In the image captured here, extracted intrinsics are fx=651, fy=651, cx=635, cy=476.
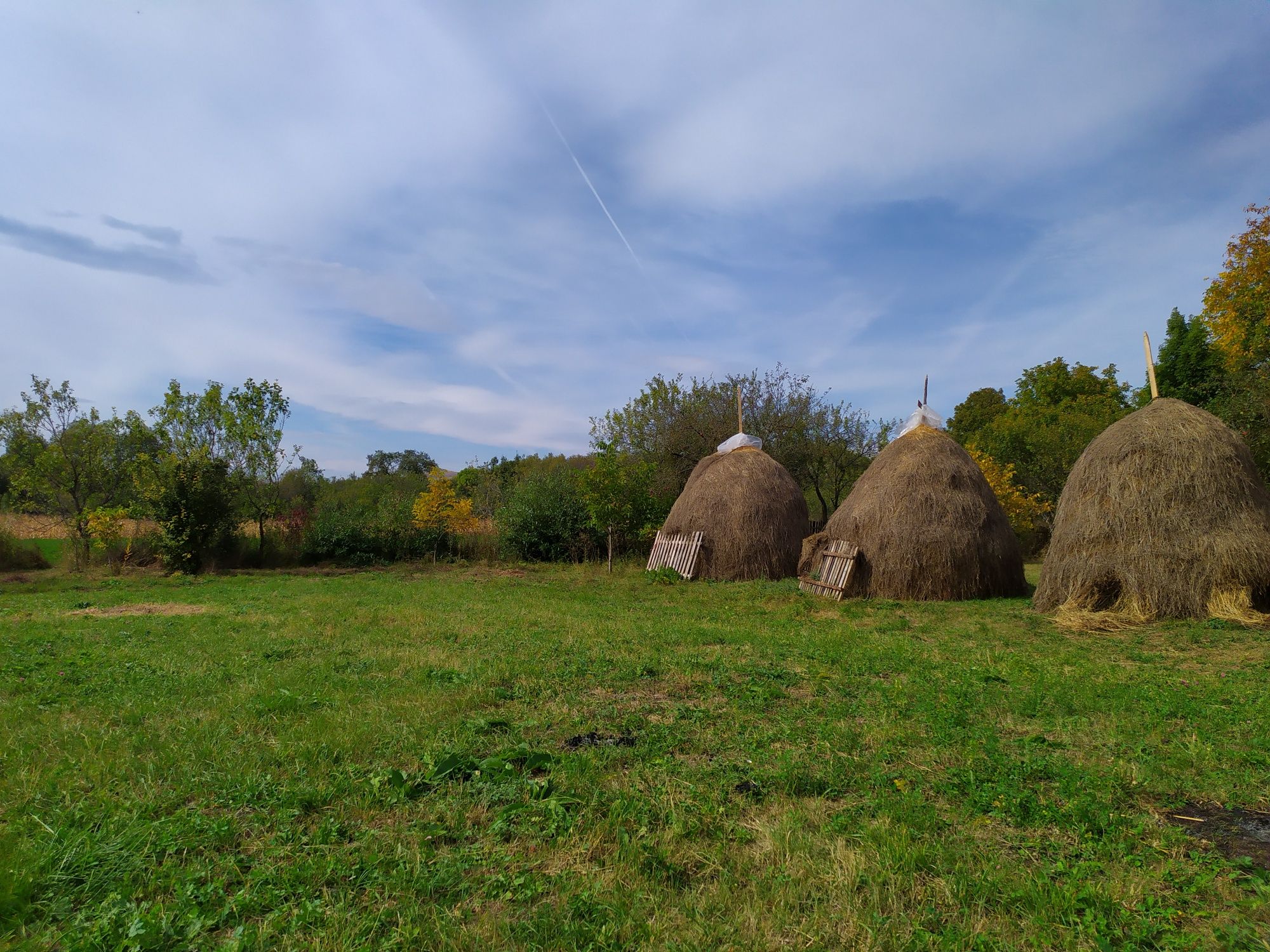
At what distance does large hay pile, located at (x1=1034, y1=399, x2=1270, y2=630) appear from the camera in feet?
29.6

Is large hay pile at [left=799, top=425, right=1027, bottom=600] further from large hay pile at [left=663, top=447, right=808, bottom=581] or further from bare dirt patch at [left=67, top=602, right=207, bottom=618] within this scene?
bare dirt patch at [left=67, top=602, right=207, bottom=618]

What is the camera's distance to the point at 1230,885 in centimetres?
268

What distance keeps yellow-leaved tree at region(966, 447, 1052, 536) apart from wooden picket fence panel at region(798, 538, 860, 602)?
1015cm

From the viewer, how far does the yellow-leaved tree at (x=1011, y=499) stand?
2095cm

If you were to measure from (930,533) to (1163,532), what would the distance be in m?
3.46

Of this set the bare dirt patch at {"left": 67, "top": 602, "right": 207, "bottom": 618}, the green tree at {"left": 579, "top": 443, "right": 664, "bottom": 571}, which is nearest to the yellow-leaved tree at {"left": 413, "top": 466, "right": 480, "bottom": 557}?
the green tree at {"left": 579, "top": 443, "right": 664, "bottom": 571}

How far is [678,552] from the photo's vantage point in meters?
16.7

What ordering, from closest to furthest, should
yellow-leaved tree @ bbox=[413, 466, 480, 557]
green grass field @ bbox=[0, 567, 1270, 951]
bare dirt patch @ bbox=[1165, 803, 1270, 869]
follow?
1. green grass field @ bbox=[0, 567, 1270, 951]
2. bare dirt patch @ bbox=[1165, 803, 1270, 869]
3. yellow-leaved tree @ bbox=[413, 466, 480, 557]

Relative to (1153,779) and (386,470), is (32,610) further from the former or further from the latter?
(386,470)

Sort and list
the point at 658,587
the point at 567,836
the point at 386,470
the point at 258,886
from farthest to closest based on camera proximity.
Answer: the point at 386,470, the point at 658,587, the point at 567,836, the point at 258,886

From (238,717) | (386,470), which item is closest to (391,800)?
(238,717)

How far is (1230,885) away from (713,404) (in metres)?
23.2

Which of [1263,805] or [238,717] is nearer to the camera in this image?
[1263,805]

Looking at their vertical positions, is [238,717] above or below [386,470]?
below
